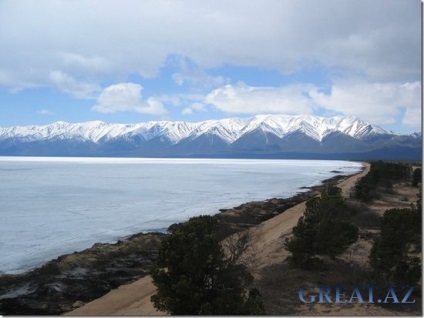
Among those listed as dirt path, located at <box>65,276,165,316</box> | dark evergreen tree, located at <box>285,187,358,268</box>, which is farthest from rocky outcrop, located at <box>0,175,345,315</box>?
dark evergreen tree, located at <box>285,187,358,268</box>

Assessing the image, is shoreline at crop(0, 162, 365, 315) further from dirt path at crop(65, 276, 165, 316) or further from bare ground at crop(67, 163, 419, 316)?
bare ground at crop(67, 163, 419, 316)

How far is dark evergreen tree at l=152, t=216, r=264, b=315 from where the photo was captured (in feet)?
24.1

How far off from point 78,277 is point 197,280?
27.1 ft

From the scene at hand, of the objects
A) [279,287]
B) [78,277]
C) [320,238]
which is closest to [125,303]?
[78,277]

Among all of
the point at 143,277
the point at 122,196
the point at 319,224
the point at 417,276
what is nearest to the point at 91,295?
the point at 143,277

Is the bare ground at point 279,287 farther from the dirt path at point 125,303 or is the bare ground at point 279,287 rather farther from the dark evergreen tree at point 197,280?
the dark evergreen tree at point 197,280

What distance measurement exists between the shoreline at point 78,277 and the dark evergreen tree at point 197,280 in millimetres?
5396

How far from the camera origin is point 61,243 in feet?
65.9

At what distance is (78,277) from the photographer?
14344 mm

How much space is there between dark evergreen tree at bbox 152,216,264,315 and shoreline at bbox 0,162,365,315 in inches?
212

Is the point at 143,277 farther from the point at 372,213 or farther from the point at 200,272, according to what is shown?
the point at 372,213

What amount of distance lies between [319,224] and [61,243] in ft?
44.9

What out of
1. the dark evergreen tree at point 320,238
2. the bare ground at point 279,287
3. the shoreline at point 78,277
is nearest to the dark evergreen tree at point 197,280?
the bare ground at point 279,287

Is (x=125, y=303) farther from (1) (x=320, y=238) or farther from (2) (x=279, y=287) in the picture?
(1) (x=320, y=238)
